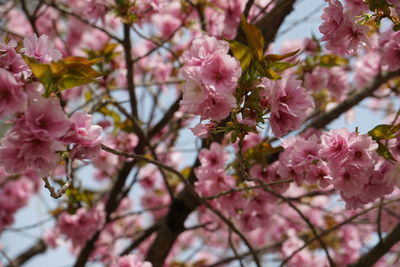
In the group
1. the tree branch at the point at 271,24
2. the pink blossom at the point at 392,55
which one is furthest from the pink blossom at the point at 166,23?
the pink blossom at the point at 392,55

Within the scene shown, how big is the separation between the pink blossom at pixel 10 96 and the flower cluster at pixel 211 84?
398mm

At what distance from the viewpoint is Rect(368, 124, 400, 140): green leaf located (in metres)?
1.42

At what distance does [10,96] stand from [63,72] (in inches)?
5.4

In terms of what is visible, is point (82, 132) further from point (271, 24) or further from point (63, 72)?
point (271, 24)

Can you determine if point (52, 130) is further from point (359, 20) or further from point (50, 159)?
point (359, 20)

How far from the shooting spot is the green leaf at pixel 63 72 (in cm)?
113

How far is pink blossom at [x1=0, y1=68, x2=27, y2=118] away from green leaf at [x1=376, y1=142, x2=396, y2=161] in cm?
101

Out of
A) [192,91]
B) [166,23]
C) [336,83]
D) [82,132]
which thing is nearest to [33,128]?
[82,132]

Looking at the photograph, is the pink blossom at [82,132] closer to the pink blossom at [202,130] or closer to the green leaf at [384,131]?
the pink blossom at [202,130]

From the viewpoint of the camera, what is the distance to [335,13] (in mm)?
1475

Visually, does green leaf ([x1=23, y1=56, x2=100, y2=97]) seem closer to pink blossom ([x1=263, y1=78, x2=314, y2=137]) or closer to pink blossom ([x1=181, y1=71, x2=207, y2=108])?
pink blossom ([x1=181, y1=71, x2=207, y2=108])

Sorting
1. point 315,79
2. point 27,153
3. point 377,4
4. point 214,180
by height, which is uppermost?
point 315,79

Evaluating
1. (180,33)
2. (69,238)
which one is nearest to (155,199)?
(69,238)

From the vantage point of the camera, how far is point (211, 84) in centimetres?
124
